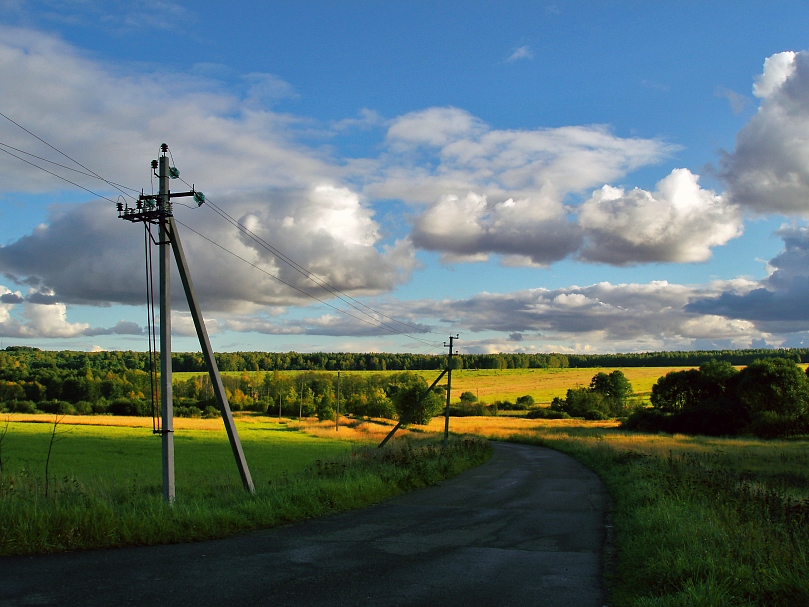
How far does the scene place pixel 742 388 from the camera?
2549 inches

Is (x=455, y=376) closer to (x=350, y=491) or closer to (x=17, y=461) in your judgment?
(x=17, y=461)

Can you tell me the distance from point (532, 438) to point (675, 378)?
1247 inches

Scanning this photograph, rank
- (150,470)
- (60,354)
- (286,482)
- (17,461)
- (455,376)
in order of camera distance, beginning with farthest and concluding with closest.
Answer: (455,376)
(60,354)
(17,461)
(150,470)
(286,482)

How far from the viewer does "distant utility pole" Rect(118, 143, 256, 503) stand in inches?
491

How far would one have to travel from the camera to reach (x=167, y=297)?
42.2 ft

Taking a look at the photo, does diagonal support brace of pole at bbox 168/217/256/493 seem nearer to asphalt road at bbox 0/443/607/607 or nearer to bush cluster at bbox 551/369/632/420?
asphalt road at bbox 0/443/607/607

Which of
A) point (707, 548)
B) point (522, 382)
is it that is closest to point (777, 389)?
point (707, 548)

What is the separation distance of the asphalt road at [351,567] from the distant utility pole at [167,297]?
126 inches

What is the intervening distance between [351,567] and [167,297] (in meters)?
7.40

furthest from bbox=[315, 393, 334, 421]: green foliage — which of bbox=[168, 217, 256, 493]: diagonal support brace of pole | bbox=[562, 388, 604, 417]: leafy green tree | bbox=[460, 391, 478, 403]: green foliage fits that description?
bbox=[168, 217, 256, 493]: diagonal support brace of pole

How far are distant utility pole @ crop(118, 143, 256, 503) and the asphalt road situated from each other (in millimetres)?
3212

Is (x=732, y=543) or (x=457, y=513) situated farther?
(x=457, y=513)

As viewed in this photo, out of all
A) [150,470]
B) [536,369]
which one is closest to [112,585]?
[150,470]

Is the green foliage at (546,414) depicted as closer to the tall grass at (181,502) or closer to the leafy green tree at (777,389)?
the leafy green tree at (777,389)
